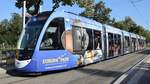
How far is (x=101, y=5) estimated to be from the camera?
66.4 metres

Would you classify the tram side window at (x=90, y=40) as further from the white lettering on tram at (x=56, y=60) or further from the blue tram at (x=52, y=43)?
the white lettering on tram at (x=56, y=60)

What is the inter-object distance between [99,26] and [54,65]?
33.5 ft

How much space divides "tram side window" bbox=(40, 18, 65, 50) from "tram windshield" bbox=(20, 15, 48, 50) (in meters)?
0.37

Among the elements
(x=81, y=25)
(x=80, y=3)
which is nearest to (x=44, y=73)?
(x=81, y=25)

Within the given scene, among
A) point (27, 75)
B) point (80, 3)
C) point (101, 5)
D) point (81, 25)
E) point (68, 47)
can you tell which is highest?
point (101, 5)

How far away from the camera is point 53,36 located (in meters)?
17.3

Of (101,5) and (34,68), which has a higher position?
Answer: (101,5)

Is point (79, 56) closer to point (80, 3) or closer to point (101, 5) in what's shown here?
point (80, 3)

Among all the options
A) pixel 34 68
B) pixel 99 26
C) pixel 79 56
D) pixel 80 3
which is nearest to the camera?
pixel 34 68

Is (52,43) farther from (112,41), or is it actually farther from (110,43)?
(112,41)

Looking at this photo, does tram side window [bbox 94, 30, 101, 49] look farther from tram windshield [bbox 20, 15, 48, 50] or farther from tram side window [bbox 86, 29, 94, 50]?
tram windshield [bbox 20, 15, 48, 50]

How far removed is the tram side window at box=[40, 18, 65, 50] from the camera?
55.0ft

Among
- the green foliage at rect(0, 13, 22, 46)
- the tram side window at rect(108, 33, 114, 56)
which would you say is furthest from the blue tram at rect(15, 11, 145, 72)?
the green foliage at rect(0, 13, 22, 46)

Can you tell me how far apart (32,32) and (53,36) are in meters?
1.02
